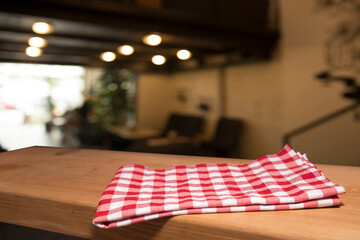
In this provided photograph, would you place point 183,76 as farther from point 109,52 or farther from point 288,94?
point 288,94

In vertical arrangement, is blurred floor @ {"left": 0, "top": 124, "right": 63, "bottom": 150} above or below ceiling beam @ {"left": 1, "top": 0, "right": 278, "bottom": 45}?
below

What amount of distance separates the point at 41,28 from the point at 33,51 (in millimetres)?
309

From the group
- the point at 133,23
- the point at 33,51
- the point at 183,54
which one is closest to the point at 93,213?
the point at 133,23

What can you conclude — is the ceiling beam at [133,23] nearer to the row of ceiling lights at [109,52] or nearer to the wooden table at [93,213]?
the row of ceiling lights at [109,52]

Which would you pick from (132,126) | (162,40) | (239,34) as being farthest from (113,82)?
(239,34)

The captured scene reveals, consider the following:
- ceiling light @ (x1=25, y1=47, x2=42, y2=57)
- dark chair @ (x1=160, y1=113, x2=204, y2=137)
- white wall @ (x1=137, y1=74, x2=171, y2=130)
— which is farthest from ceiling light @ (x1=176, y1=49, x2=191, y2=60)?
ceiling light @ (x1=25, y1=47, x2=42, y2=57)

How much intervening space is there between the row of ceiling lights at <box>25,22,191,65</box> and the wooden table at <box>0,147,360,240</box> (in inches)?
134

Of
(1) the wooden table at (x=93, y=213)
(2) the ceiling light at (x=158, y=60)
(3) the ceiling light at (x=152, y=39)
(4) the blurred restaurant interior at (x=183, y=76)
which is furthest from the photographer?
(2) the ceiling light at (x=158, y=60)

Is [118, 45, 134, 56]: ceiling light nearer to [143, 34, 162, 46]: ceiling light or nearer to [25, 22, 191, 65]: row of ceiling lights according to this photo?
[25, 22, 191, 65]: row of ceiling lights

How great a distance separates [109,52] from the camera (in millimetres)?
4477

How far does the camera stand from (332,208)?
0.49 m

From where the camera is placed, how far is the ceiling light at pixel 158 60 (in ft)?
16.6

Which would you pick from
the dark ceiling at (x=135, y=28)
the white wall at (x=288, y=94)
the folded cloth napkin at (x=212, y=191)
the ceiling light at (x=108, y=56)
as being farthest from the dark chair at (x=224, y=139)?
the folded cloth napkin at (x=212, y=191)

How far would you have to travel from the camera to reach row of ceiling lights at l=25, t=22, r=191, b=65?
12.3ft
